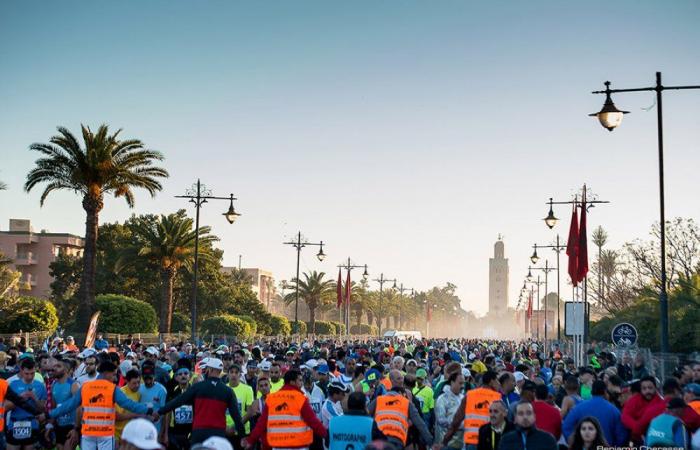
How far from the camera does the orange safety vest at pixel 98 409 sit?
10.6 metres

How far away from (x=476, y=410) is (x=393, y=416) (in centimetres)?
106

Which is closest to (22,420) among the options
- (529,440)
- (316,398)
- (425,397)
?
(316,398)

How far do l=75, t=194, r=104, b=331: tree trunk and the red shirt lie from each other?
32714mm

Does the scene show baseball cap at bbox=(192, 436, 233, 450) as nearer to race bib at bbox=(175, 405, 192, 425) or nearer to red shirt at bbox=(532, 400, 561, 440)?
red shirt at bbox=(532, 400, 561, 440)

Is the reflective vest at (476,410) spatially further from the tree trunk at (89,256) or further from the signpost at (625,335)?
the tree trunk at (89,256)

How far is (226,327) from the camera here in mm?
58906

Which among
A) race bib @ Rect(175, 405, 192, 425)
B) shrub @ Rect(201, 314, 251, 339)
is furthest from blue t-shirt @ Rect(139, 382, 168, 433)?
shrub @ Rect(201, 314, 251, 339)

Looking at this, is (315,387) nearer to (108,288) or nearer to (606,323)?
(606,323)

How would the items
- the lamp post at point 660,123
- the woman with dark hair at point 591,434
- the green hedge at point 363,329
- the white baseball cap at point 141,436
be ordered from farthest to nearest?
the green hedge at point 363,329 → the lamp post at point 660,123 → the woman with dark hair at point 591,434 → the white baseball cap at point 141,436

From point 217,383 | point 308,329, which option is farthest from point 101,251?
point 217,383

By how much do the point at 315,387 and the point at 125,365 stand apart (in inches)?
155

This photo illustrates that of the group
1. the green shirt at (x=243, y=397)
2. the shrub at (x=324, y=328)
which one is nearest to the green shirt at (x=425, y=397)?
the green shirt at (x=243, y=397)

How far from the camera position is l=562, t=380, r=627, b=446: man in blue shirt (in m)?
9.54

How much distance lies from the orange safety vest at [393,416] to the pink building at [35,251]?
308 feet
